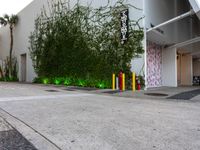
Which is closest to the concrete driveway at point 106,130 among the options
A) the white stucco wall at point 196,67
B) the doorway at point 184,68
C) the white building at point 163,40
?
the white building at point 163,40

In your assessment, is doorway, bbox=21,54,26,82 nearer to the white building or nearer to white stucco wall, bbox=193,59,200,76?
the white building

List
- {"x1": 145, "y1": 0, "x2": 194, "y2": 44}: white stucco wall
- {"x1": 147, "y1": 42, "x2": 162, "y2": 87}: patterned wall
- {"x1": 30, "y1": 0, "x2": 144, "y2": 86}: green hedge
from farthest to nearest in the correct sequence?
{"x1": 147, "y1": 42, "x2": 162, "y2": 87}: patterned wall
{"x1": 145, "y1": 0, "x2": 194, "y2": 44}: white stucco wall
{"x1": 30, "y1": 0, "x2": 144, "y2": 86}: green hedge

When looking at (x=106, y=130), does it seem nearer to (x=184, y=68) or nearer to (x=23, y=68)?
(x=184, y=68)

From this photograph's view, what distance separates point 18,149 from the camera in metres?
2.73

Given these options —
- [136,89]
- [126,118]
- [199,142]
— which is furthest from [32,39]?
[199,142]

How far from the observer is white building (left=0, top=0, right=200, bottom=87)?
12625 millimetres

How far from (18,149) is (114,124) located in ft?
6.53

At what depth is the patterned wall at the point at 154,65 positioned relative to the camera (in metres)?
14.4

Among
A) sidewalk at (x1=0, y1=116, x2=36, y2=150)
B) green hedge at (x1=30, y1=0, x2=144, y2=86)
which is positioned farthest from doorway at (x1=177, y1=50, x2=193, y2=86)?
sidewalk at (x1=0, y1=116, x2=36, y2=150)

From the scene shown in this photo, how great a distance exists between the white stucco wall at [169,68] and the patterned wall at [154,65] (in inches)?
15.4

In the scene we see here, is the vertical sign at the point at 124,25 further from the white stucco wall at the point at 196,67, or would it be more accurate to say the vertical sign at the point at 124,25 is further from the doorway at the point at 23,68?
the doorway at the point at 23,68

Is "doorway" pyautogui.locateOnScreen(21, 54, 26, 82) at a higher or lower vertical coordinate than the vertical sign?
lower

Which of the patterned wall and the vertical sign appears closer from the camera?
the vertical sign

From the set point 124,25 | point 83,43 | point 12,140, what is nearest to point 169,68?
point 124,25
